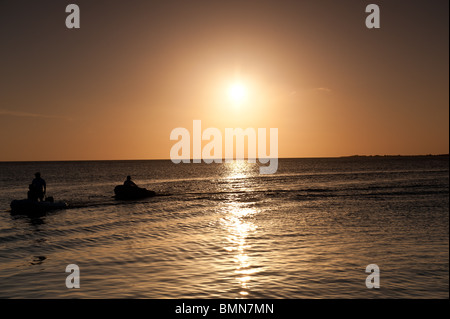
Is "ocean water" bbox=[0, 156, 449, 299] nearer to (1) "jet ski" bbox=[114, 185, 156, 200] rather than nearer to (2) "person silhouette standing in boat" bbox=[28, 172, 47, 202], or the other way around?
(2) "person silhouette standing in boat" bbox=[28, 172, 47, 202]

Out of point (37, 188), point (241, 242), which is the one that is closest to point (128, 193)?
point (37, 188)

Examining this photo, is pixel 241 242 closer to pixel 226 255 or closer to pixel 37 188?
pixel 226 255

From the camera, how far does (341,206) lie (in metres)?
36.6

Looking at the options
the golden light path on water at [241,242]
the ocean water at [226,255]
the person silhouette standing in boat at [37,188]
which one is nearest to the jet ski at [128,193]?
the person silhouette standing in boat at [37,188]

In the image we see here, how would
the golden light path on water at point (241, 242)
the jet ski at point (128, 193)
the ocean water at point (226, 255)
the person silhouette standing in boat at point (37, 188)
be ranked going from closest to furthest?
the ocean water at point (226, 255) → the golden light path on water at point (241, 242) → the person silhouette standing in boat at point (37, 188) → the jet ski at point (128, 193)

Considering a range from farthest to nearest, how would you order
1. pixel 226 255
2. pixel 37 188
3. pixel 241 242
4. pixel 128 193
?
1. pixel 128 193
2. pixel 37 188
3. pixel 241 242
4. pixel 226 255

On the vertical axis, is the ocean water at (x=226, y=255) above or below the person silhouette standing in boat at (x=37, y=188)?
below

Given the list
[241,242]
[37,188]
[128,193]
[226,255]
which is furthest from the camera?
[128,193]

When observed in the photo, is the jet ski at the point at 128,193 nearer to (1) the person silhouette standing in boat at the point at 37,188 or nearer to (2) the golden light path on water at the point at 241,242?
(1) the person silhouette standing in boat at the point at 37,188

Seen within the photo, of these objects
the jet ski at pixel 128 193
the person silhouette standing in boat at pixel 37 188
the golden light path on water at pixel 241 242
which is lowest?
the golden light path on water at pixel 241 242

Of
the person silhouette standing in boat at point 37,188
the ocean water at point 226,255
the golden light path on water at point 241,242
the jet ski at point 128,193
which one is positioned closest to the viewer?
the ocean water at point 226,255

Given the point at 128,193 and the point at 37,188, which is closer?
the point at 37,188

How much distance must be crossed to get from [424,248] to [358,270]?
19.0 feet
